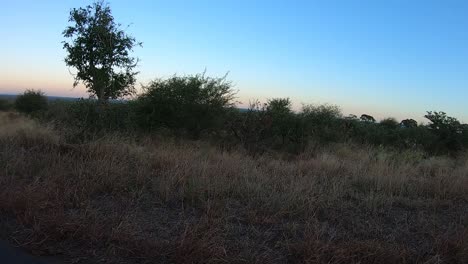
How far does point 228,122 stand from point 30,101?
32505mm

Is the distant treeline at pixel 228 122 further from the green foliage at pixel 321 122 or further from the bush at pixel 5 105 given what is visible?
the bush at pixel 5 105

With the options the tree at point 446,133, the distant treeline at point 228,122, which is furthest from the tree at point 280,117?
the tree at point 446,133

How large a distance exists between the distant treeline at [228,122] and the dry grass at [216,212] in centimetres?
473

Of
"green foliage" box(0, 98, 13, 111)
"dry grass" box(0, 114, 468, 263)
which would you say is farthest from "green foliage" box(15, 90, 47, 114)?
"dry grass" box(0, 114, 468, 263)

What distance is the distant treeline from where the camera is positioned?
1571 cm

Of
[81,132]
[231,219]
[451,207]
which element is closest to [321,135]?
[81,132]

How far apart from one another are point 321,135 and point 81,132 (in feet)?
42.8

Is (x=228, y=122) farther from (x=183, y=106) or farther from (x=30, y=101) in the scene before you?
(x=30, y=101)

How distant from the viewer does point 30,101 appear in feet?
147

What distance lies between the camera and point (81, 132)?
1280 centimetres

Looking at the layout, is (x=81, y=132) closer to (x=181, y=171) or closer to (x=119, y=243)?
(x=181, y=171)

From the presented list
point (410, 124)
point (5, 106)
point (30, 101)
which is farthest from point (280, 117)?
point (5, 106)

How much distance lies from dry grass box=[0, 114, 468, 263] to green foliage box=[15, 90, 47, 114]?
37.3 m

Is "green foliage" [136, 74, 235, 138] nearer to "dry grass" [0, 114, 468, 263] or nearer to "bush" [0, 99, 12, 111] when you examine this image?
"dry grass" [0, 114, 468, 263]
